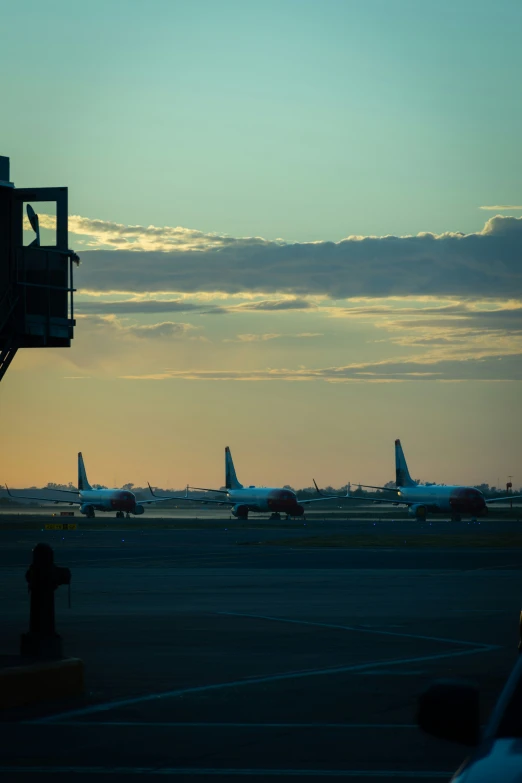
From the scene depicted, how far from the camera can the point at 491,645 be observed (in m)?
21.8

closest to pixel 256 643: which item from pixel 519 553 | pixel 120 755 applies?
pixel 120 755

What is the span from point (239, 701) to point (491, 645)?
23.8ft

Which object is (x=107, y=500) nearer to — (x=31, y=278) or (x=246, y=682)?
(x=31, y=278)

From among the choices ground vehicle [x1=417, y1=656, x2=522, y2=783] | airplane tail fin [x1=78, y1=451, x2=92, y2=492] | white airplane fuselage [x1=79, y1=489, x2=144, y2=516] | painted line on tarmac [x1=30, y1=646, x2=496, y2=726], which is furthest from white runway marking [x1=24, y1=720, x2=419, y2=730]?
airplane tail fin [x1=78, y1=451, x2=92, y2=492]

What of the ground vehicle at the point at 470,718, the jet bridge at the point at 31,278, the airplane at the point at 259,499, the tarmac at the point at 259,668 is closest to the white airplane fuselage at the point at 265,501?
the airplane at the point at 259,499

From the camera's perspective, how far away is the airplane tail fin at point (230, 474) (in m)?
144

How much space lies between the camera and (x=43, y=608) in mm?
16875

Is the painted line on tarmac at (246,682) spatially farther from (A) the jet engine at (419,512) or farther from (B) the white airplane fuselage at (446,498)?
(A) the jet engine at (419,512)

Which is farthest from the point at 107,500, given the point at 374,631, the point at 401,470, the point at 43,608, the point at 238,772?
the point at 238,772

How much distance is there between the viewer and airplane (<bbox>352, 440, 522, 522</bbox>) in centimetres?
11962

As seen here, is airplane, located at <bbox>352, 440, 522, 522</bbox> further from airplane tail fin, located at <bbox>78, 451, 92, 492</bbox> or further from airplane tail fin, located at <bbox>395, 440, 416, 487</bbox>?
airplane tail fin, located at <bbox>78, 451, 92, 492</bbox>

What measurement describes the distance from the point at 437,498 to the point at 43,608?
110m

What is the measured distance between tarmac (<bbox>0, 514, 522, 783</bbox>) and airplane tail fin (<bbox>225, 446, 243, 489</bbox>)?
101075 mm

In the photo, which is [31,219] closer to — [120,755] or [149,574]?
[120,755]
